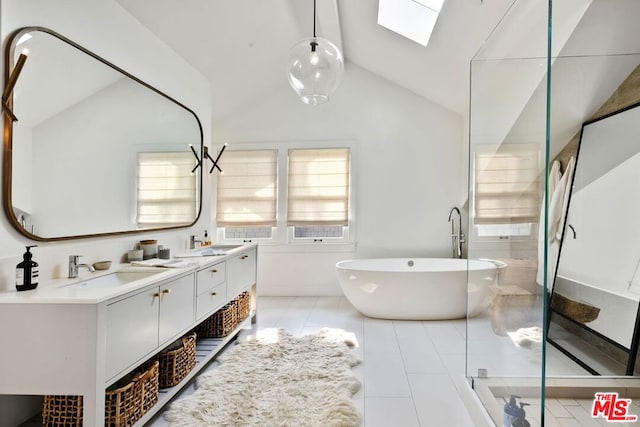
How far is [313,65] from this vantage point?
2.47 m

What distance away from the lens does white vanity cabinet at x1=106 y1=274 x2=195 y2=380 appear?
175 centimetres

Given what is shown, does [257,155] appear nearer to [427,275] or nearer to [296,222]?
[296,222]

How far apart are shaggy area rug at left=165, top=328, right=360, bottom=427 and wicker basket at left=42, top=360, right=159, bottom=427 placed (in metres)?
0.29

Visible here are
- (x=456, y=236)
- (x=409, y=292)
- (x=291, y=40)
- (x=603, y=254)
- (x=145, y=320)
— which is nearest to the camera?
(x=145, y=320)

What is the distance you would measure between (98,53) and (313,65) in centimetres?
142

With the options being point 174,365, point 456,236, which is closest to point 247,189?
point 456,236

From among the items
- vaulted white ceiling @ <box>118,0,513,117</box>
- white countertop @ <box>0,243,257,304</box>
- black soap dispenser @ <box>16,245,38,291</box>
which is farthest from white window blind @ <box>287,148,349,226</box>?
black soap dispenser @ <box>16,245,38,291</box>

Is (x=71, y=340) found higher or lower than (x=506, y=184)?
lower

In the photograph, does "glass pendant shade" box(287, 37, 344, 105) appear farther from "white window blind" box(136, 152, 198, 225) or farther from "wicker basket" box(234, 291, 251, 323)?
"wicker basket" box(234, 291, 251, 323)

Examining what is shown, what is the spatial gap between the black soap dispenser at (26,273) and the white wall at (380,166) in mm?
3565

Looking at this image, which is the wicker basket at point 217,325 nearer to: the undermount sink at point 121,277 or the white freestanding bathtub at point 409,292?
the undermount sink at point 121,277

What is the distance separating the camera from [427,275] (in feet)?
13.0

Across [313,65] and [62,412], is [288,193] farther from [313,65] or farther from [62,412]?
[62,412]

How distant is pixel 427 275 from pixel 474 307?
4.37 feet
